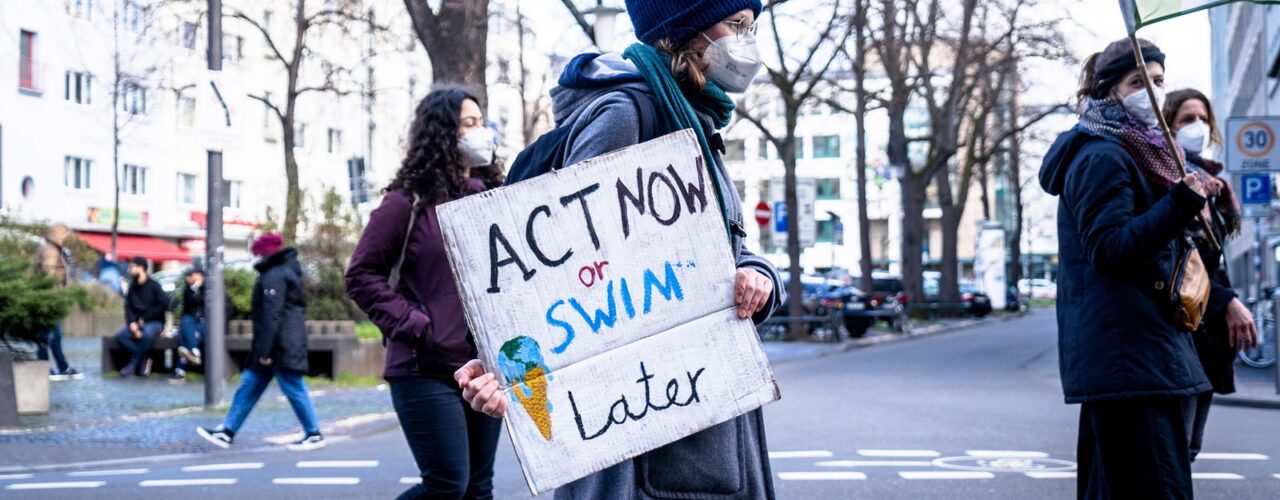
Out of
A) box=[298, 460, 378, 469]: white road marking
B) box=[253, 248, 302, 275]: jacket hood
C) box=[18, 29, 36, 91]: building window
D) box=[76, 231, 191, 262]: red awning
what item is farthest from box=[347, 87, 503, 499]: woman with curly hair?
box=[76, 231, 191, 262]: red awning

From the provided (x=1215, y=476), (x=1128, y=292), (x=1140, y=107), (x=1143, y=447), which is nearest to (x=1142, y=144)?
(x=1140, y=107)

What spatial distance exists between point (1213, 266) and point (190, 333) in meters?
16.0

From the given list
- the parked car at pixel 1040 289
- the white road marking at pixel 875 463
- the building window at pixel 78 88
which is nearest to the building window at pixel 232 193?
the building window at pixel 78 88

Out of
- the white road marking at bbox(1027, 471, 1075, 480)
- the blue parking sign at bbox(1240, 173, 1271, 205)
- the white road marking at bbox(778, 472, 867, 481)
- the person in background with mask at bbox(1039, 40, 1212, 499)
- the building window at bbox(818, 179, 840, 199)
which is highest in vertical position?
the building window at bbox(818, 179, 840, 199)


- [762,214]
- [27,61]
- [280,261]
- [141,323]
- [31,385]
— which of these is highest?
[27,61]

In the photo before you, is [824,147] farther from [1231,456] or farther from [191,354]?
[1231,456]

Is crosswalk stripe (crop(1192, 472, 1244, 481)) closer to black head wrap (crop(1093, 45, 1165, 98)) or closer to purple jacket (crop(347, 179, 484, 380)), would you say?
black head wrap (crop(1093, 45, 1165, 98))

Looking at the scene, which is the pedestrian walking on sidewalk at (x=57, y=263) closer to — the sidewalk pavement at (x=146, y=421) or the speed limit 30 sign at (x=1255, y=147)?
the sidewalk pavement at (x=146, y=421)

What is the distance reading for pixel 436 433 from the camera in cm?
491

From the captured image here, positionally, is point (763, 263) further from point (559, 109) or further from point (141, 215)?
point (141, 215)

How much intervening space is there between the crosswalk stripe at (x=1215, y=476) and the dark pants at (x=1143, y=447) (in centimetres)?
466

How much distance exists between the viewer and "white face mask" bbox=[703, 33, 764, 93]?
3.13m

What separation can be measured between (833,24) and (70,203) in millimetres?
32072

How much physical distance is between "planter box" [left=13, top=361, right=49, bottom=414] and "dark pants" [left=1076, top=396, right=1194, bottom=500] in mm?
11992
